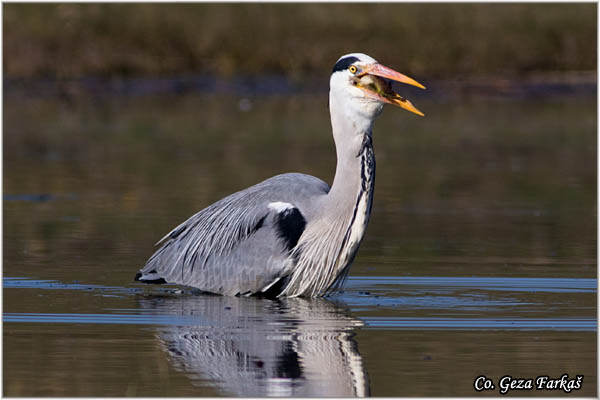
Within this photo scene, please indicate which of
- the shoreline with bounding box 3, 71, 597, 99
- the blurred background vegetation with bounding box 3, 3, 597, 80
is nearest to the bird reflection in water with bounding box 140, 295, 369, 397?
the shoreline with bounding box 3, 71, 597, 99

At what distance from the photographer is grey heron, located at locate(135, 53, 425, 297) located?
898 centimetres

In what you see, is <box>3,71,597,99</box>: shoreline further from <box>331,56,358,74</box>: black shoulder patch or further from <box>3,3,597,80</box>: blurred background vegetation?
<box>331,56,358,74</box>: black shoulder patch

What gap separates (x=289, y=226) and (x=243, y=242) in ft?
1.23

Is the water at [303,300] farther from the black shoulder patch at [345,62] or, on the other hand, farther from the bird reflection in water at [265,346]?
the black shoulder patch at [345,62]

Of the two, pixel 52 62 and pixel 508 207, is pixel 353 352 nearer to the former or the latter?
pixel 508 207

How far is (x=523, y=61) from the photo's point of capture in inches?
1236

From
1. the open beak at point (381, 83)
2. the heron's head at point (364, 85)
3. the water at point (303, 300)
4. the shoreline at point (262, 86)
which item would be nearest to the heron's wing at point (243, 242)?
the water at point (303, 300)

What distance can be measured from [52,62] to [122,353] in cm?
2298

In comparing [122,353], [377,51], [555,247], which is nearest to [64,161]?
[555,247]

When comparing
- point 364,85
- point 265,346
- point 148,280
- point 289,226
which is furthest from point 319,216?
point 265,346

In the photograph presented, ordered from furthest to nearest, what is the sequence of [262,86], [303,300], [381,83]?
[262,86], [303,300], [381,83]

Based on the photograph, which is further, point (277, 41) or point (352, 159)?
point (277, 41)

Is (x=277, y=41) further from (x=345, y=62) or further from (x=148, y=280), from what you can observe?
(x=345, y=62)

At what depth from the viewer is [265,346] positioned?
24.9ft
